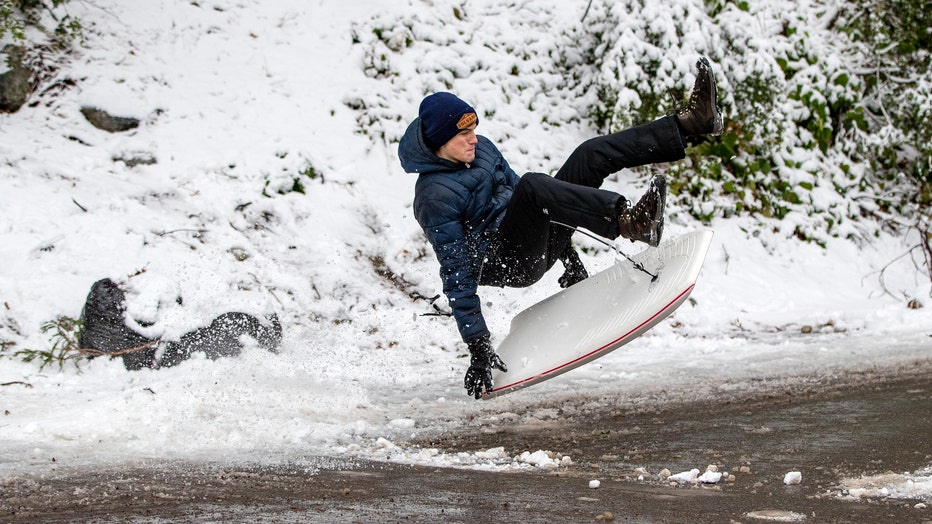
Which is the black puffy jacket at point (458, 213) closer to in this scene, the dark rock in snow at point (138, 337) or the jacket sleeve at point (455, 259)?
the jacket sleeve at point (455, 259)

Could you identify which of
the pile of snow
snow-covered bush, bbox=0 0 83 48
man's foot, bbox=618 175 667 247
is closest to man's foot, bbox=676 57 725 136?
man's foot, bbox=618 175 667 247

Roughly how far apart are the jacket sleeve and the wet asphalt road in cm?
63

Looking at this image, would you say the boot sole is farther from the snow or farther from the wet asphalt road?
the snow

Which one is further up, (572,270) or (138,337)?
(572,270)

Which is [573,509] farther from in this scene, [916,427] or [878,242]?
[878,242]

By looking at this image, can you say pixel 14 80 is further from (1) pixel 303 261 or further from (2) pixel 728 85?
(2) pixel 728 85

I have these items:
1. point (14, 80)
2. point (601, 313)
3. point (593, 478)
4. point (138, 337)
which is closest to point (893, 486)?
point (593, 478)

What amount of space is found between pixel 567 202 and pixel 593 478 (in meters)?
1.43

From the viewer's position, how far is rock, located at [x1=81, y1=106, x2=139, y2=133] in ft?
27.7

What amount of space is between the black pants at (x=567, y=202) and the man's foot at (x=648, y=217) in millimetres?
85

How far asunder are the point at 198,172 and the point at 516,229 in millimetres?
4272

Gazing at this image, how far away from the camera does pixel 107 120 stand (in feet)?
27.7

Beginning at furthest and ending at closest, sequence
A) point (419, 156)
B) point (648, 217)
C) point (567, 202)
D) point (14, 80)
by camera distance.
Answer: point (14, 80)
point (419, 156)
point (567, 202)
point (648, 217)

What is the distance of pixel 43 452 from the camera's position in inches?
171
